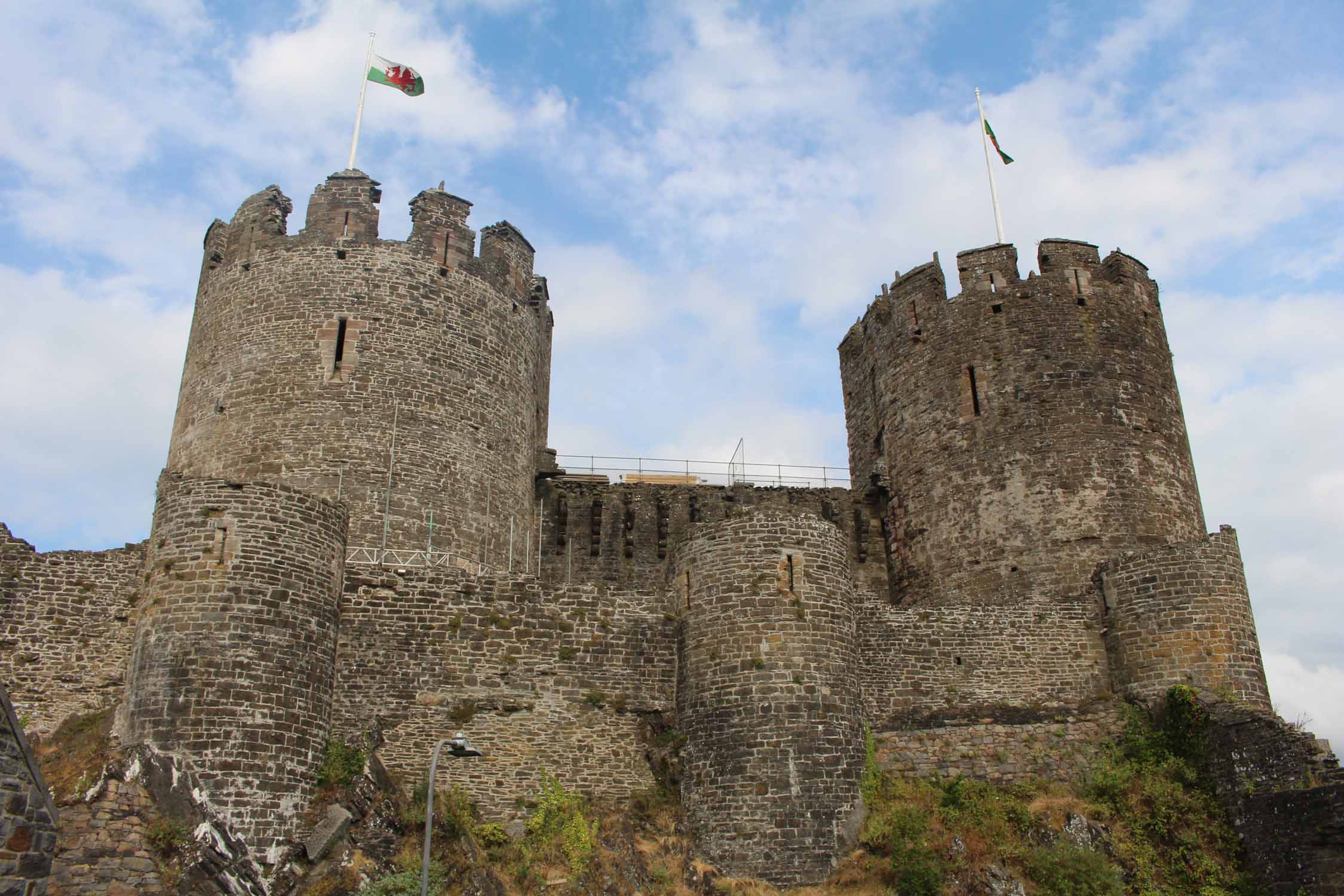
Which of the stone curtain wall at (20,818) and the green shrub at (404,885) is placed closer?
the stone curtain wall at (20,818)

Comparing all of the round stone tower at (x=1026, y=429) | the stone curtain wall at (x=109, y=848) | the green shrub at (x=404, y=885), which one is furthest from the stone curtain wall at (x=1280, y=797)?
the stone curtain wall at (x=109, y=848)

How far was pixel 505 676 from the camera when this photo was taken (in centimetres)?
2011

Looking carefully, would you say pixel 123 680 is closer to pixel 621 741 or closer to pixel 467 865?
pixel 467 865

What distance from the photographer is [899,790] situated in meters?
19.5

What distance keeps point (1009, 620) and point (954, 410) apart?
587 centimetres

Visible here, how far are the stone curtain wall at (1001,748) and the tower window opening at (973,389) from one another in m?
7.78

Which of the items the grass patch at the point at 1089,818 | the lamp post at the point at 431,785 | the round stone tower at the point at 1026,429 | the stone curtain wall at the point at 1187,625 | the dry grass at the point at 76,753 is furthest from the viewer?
the round stone tower at the point at 1026,429

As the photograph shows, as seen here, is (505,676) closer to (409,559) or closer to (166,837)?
(409,559)

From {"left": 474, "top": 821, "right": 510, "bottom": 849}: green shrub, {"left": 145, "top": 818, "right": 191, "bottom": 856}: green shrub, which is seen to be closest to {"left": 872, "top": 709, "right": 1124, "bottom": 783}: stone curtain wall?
{"left": 474, "top": 821, "right": 510, "bottom": 849}: green shrub

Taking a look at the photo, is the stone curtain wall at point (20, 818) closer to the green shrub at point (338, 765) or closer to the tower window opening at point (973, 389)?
the green shrub at point (338, 765)

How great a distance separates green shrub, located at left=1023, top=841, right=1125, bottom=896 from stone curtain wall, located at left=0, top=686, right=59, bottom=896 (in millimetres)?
13745

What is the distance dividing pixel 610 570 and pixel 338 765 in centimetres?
1070

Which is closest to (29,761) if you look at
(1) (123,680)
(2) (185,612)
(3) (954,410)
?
(2) (185,612)

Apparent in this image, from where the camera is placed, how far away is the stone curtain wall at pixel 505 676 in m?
19.2
